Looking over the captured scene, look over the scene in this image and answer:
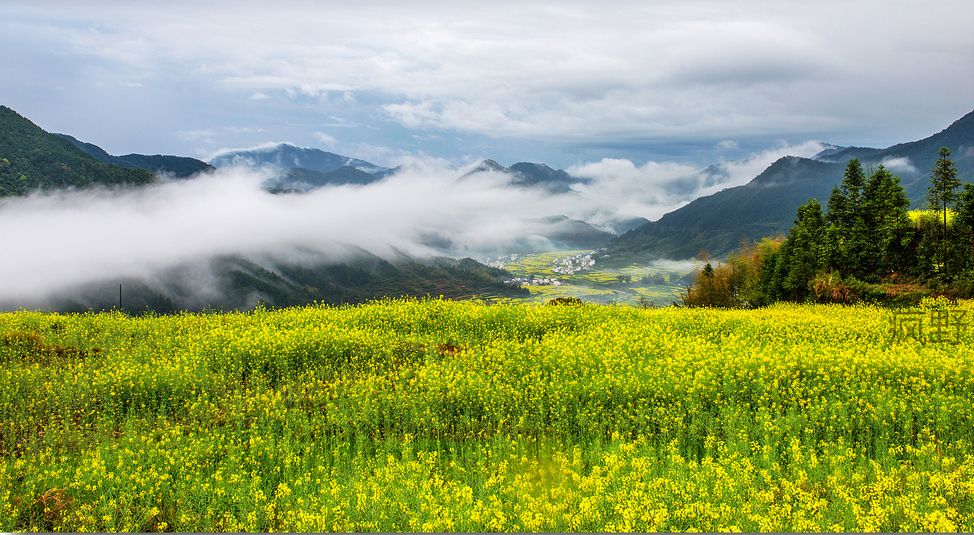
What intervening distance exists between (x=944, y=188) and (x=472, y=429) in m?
39.8

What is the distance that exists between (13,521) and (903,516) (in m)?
11.9

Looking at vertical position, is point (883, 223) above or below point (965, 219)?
below

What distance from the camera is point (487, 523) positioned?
8523mm

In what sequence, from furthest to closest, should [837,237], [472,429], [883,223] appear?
[837,237], [883,223], [472,429]

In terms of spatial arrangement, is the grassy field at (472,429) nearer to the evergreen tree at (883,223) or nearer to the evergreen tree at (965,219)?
the evergreen tree at (965,219)

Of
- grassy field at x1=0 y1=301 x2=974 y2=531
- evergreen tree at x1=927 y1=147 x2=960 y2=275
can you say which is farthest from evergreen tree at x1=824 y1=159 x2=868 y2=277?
grassy field at x1=0 y1=301 x2=974 y2=531

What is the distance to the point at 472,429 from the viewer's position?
13.4m

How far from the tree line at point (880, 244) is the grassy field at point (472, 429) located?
2119 centimetres

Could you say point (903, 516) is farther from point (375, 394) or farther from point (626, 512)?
point (375, 394)

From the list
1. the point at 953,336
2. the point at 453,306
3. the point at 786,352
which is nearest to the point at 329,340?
the point at 453,306

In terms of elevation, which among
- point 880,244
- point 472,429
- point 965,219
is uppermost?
point 965,219

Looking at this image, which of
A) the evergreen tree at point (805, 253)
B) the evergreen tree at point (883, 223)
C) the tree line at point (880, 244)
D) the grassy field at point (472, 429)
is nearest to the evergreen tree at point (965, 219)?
the tree line at point (880, 244)

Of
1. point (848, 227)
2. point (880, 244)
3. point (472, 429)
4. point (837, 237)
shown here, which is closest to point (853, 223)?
point (848, 227)

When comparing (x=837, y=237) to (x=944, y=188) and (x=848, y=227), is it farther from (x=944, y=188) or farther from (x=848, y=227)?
(x=944, y=188)
